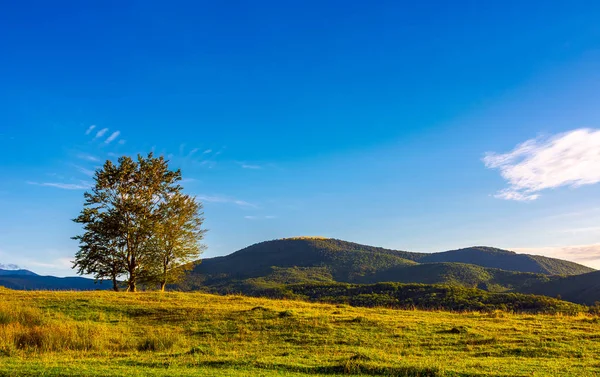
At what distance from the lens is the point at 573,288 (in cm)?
10419

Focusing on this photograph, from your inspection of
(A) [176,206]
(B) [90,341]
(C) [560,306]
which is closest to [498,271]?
(C) [560,306]

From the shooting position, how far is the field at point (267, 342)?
A: 14219 millimetres

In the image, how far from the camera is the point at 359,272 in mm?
164500

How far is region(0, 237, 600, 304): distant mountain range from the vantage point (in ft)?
362

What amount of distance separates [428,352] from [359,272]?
149 meters

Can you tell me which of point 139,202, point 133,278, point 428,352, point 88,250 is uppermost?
point 139,202

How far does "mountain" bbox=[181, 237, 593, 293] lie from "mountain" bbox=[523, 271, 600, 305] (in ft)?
15.5

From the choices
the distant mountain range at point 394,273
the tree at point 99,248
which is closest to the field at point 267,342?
the tree at point 99,248

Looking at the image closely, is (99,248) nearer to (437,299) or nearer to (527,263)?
(437,299)

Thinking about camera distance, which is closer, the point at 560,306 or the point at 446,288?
the point at 560,306

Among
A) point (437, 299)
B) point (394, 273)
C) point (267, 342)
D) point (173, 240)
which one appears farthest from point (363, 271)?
point (267, 342)

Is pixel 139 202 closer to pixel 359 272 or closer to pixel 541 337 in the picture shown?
pixel 541 337

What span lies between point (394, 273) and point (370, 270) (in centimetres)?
1200

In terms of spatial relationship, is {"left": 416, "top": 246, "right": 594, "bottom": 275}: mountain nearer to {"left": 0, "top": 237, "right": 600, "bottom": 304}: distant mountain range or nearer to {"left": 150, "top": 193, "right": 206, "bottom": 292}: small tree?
{"left": 0, "top": 237, "right": 600, "bottom": 304}: distant mountain range
